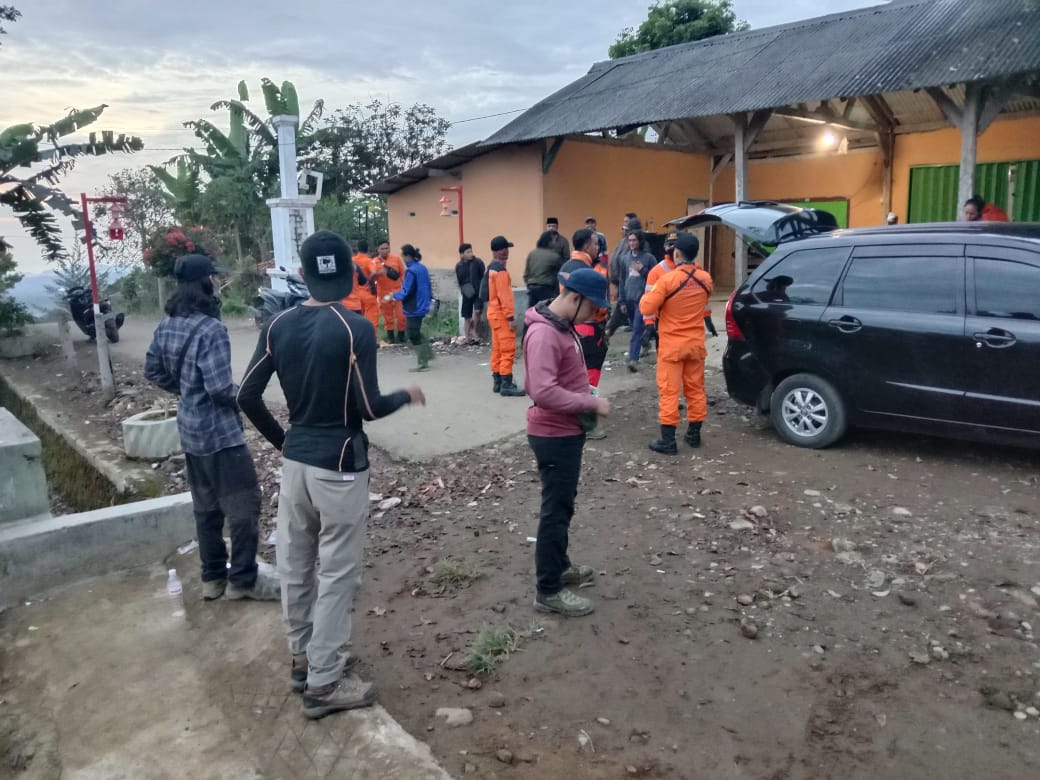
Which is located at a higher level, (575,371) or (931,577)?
(575,371)

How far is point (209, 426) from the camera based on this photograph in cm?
405

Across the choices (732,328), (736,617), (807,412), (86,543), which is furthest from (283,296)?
(736,617)

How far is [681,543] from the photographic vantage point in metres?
4.81

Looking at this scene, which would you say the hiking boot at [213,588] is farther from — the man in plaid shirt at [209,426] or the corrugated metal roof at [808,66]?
the corrugated metal roof at [808,66]

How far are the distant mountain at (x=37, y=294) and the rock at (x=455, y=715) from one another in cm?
1300

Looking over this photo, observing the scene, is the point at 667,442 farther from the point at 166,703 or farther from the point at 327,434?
the point at 166,703

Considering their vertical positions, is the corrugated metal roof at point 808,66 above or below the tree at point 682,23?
below

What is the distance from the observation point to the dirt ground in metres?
2.98

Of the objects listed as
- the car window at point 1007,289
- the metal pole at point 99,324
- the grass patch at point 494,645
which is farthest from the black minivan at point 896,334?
the metal pole at point 99,324

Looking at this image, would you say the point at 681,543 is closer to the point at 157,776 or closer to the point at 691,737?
the point at 691,737

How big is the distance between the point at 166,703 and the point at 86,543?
1.58 m

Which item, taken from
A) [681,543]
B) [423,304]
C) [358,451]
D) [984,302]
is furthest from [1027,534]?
[423,304]

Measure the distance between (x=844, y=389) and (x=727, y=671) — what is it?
3.24m

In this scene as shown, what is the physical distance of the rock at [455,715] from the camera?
3145mm
